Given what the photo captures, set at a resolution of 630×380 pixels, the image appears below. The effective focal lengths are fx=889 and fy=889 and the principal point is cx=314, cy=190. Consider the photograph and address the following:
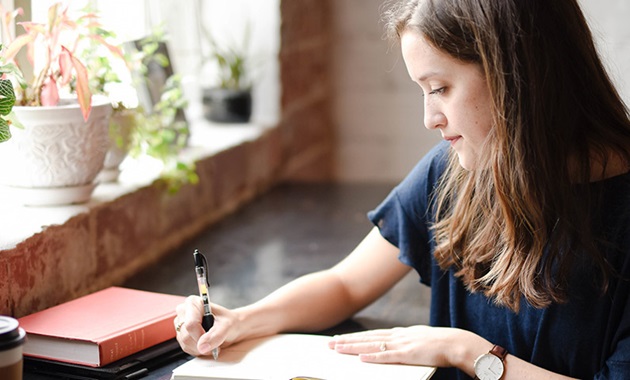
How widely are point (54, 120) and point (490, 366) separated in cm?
83

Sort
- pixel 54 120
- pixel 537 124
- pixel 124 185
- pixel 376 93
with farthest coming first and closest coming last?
pixel 376 93 → pixel 124 185 → pixel 54 120 → pixel 537 124

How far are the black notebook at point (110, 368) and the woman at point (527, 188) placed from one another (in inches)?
2.1

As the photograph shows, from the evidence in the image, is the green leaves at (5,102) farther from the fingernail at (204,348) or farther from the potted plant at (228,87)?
the potted plant at (228,87)

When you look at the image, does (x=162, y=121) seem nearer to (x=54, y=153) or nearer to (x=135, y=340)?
(x=54, y=153)

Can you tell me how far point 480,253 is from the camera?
4.66 ft

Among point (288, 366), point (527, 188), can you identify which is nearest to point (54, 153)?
point (288, 366)

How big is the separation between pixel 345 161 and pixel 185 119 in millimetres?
1409

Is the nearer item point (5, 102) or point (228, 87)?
point (5, 102)

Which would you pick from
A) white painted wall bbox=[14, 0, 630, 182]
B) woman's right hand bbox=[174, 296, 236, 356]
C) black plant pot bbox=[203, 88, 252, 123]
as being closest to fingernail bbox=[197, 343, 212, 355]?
woman's right hand bbox=[174, 296, 236, 356]

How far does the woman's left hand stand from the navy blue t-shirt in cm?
11

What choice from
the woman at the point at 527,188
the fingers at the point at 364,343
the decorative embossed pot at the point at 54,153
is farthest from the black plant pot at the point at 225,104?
the fingers at the point at 364,343

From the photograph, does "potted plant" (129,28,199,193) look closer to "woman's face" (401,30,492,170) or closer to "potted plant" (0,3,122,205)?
"potted plant" (0,3,122,205)

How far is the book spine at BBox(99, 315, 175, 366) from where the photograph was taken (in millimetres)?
1269

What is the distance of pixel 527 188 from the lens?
126 centimetres
